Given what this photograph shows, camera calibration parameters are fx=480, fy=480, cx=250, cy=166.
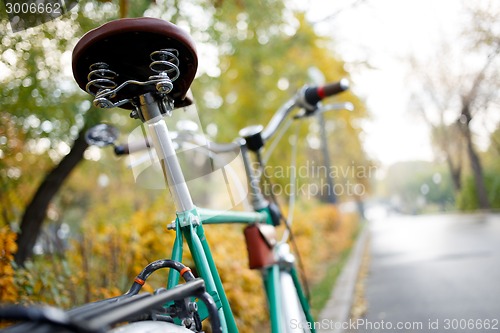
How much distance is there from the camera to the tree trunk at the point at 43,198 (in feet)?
17.3

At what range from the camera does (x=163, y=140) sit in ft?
5.19

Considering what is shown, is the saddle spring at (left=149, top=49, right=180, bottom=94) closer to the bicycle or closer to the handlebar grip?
the bicycle

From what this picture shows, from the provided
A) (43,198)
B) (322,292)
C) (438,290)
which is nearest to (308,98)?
(438,290)

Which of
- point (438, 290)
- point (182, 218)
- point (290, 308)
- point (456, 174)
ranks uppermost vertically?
point (182, 218)

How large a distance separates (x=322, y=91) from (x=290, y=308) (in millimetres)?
1239

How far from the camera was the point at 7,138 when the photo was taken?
449 cm

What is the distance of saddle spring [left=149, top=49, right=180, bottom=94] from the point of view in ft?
4.72

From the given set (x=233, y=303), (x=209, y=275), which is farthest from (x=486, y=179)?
(x=209, y=275)

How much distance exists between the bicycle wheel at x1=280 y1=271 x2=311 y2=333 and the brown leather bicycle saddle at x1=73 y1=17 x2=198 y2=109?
124 cm

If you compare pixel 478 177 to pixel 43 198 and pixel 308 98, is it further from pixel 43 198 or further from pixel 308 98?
pixel 308 98

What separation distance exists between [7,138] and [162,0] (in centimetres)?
197

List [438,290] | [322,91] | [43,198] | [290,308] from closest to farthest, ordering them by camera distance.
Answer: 1. [290,308]
2. [322,91]
3. [438,290]
4. [43,198]

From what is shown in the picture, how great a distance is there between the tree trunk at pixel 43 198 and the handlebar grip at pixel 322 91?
336 cm

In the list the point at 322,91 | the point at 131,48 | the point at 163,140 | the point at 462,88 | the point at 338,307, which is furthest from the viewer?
the point at 462,88
